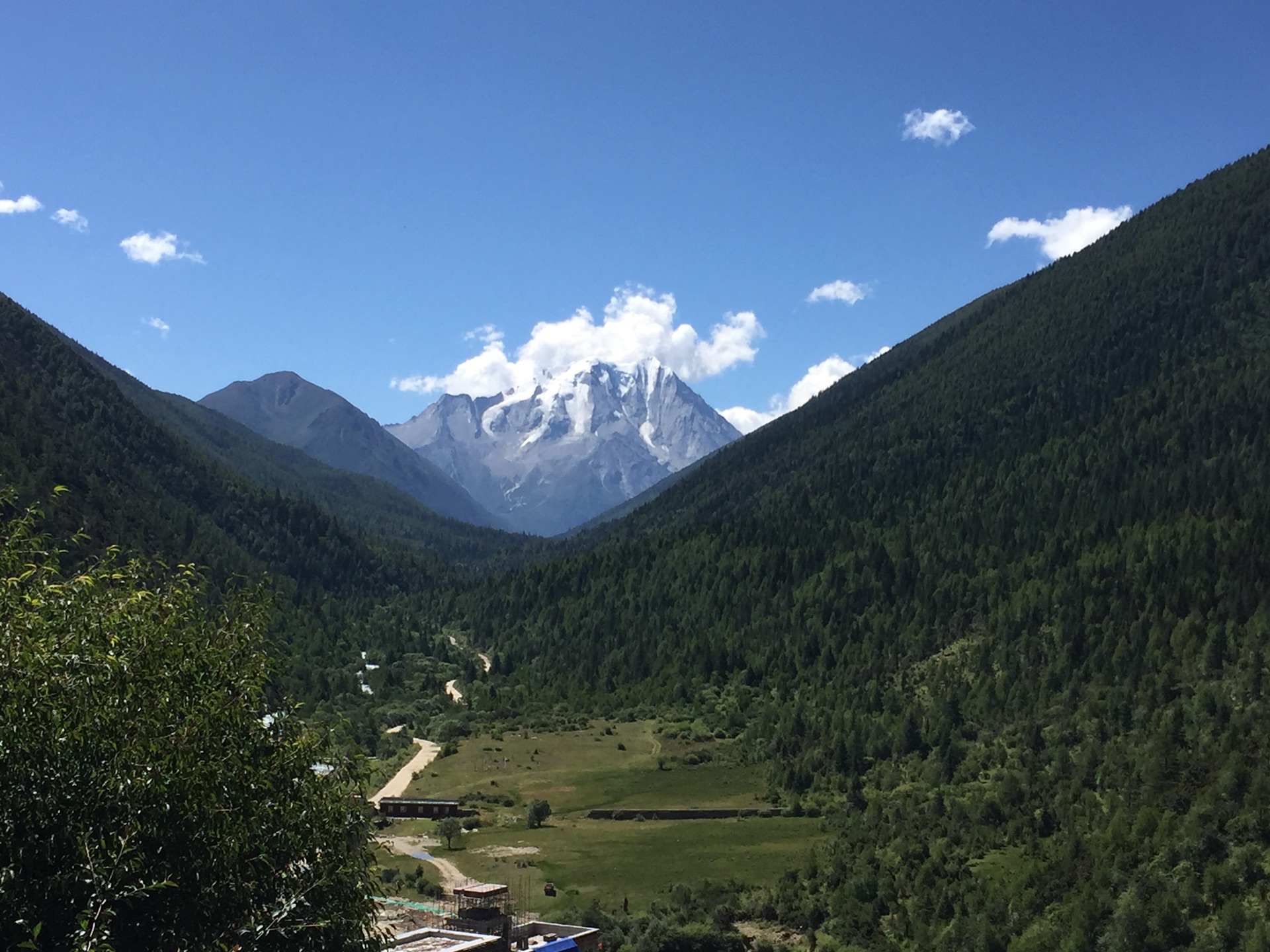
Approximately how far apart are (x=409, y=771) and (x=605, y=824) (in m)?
42.1

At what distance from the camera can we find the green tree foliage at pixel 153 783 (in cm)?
2555

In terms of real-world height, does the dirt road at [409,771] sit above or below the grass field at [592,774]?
above

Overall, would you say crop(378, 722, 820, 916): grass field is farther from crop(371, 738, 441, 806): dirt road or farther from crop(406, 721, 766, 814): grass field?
crop(371, 738, 441, 806): dirt road

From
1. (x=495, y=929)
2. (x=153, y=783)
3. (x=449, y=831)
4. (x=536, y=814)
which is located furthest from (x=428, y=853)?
(x=153, y=783)

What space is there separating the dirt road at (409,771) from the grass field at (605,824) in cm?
205

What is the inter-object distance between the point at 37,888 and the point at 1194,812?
88.3m

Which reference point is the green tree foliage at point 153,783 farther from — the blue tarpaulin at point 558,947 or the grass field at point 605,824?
the grass field at point 605,824

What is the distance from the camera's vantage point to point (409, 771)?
566 feet

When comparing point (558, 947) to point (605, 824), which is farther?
point (605, 824)

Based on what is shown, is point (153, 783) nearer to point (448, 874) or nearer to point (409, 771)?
point (448, 874)

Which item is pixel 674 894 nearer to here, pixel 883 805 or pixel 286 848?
pixel 883 805

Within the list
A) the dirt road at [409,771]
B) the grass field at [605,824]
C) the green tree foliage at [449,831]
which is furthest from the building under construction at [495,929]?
the dirt road at [409,771]

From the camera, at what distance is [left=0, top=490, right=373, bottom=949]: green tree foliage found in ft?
83.8

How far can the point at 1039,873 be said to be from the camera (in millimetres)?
95188
